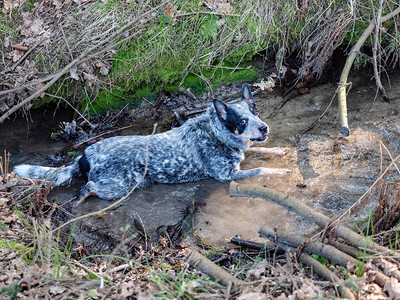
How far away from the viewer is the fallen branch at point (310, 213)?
340 centimetres

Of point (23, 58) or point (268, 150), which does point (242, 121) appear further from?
point (23, 58)

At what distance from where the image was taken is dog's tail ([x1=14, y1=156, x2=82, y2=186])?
17.5ft

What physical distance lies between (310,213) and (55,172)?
328cm

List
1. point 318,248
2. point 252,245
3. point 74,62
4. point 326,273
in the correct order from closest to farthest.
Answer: point 326,273 < point 318,248 < point 252,245 < point 74,62

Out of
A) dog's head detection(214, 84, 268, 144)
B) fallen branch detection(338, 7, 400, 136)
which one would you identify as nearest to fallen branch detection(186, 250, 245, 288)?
dog's head detection(214, 84, 268, 144)

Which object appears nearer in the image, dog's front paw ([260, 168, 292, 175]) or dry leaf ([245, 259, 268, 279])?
dry leaf ([245, 259, 268, 279])

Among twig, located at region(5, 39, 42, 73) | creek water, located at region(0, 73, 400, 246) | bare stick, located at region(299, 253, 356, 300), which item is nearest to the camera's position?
bare stick, located at region(299, 253, 356, 300)

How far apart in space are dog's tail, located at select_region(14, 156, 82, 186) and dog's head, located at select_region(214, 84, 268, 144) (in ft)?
6.78

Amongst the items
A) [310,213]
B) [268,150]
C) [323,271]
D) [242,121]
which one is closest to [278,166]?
[268,150]

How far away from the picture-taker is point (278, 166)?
562 cm

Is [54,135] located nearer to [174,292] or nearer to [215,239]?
[215,239]

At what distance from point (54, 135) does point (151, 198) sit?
2.20 meters

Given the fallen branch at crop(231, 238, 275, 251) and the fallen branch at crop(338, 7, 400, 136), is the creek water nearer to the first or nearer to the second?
the fallen branch at crop(231, 238, 275, 251)

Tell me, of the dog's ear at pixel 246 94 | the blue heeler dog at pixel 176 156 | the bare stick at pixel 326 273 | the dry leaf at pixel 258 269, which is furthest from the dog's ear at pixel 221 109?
the bare stick at pixel 326 273
